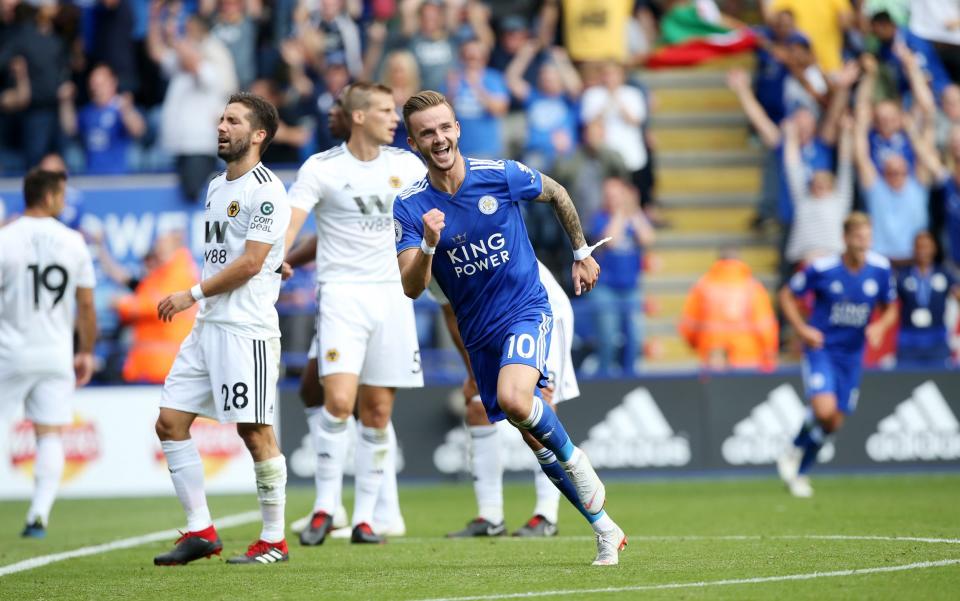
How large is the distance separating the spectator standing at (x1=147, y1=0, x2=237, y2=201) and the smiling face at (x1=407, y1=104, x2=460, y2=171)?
10.8 metres

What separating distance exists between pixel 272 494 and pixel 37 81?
12.4 metres

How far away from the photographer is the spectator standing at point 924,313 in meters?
17.0

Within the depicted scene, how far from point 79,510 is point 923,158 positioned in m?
11.1

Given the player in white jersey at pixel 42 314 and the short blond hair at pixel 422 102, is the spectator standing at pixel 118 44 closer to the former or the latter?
the player in white jersey at pixel 42 314

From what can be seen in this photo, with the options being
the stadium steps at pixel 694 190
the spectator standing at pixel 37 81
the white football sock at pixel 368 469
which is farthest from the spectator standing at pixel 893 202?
the spectator standing at pixel 37 81

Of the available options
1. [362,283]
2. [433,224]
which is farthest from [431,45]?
[433,224]

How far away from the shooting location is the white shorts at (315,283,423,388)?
10.2m

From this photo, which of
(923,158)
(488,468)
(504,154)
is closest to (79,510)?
(488,468)

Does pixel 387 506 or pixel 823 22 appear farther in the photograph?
pixel 823 22

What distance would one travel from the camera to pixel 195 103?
1898 cm

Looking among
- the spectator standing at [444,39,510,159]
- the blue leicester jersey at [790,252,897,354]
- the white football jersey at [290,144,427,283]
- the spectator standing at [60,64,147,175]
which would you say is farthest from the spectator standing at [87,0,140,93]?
the white football jersey at [290,144,427,283]

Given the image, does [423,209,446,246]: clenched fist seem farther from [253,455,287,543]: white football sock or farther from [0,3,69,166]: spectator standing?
[0,3,69,166]: spectator standing

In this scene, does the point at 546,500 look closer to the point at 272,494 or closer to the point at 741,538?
the point at 741,538

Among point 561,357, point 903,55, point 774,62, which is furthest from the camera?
point 774,62
